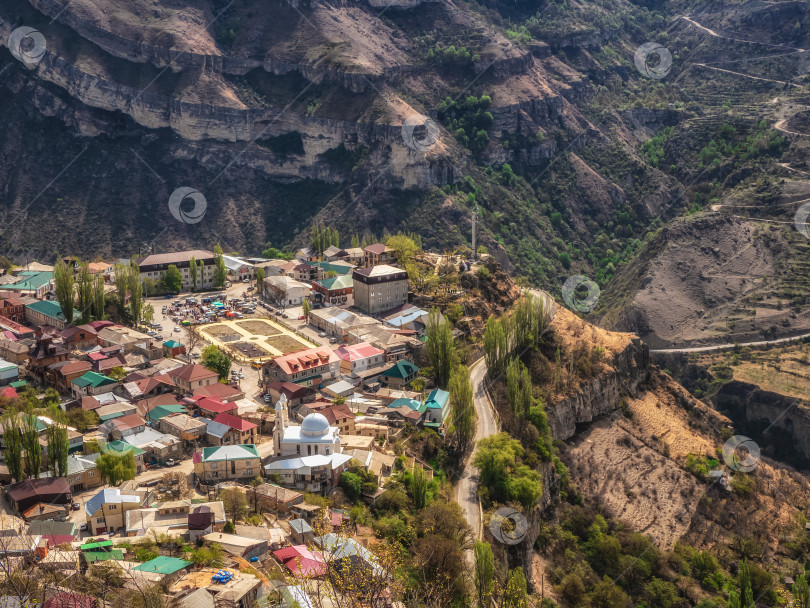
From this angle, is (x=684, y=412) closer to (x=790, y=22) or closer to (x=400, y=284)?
(x=400, y=284)

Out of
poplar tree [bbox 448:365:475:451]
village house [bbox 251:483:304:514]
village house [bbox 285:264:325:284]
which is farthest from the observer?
village house [bbox 285:264:325:284]

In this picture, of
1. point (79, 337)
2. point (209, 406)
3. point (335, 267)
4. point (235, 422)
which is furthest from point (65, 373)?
point (335, 267)

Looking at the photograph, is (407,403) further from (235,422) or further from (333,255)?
(333,255)

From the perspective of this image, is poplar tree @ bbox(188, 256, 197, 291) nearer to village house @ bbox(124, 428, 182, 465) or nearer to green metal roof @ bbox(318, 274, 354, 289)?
green metal roof @ bbox(318, 274, 354, 289)

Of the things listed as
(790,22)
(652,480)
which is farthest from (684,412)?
(790,22)

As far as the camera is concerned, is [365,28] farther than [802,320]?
Yes

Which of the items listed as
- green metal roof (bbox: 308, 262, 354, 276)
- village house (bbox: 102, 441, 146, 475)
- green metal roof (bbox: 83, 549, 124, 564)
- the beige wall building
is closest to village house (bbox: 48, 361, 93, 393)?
village house (bbox: 102, 441, 146, 475)
